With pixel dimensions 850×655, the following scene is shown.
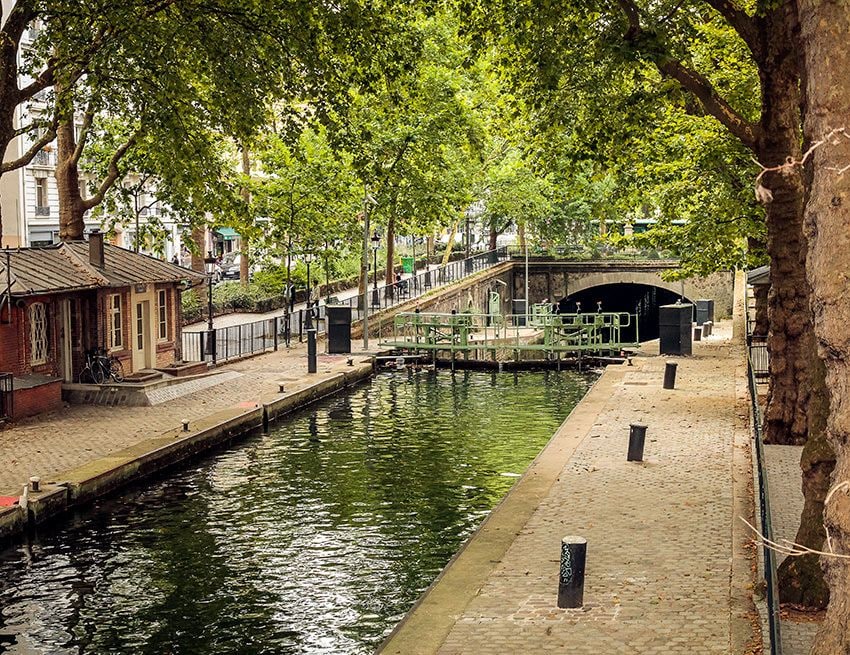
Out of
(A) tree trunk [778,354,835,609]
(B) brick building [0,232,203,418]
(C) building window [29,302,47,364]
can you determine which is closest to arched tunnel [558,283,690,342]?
(B) brick building [0,232,203,418]

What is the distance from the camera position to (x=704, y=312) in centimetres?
5369

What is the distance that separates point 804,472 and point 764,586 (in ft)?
4.98

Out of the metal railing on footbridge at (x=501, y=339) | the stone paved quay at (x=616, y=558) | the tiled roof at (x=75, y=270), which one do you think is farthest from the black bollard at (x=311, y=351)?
the stone paved quay at (x=616, y=558)

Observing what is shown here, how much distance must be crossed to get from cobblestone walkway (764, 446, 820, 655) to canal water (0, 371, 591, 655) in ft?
15.3

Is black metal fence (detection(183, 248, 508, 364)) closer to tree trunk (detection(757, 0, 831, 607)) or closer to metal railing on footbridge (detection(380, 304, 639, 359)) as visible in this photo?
metal railing on footbridge (detection(380, 304, 639, 359))

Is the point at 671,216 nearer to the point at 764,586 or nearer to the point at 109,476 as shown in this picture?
the point at 109,476

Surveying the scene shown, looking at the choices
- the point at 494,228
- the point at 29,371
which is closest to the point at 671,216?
the point at 29,371

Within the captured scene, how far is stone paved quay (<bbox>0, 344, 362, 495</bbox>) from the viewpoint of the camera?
2167 centimetres

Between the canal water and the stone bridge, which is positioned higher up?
the stone bridge

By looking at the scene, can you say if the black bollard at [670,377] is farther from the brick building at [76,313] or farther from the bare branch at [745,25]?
the brick building at [76,313]

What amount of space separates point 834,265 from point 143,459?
1653cm

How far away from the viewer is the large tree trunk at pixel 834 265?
8.03m

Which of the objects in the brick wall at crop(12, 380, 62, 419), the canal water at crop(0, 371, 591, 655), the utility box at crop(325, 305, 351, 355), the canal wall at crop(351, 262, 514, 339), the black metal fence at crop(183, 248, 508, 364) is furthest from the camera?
the canal wall at crop(351, 262, 514, 339)

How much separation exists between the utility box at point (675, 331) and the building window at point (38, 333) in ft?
66.8
